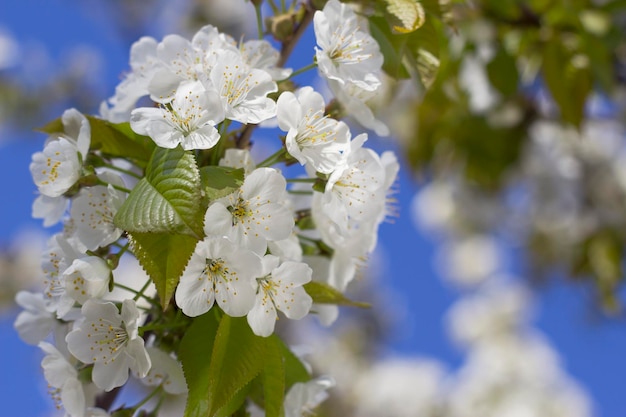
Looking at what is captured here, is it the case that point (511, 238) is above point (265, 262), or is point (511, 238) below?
below

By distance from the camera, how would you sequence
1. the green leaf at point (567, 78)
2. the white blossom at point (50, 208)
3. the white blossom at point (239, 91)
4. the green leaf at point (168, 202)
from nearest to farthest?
1. the green leaf at point (168, 202)
2. the white blossom at point (239, 91)
3. the white blossom at point (50, 208)
4. the green leaf at point (567, 78)

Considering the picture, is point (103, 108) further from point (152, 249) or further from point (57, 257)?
point (152, 249)

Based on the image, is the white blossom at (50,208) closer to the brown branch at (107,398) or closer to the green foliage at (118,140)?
the green foliage at (118,140)

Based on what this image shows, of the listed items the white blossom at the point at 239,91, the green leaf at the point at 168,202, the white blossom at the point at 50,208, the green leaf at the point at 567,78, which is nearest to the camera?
the green leaf at the point at 168,202

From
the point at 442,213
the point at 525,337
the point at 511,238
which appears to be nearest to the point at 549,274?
the point at 511,238

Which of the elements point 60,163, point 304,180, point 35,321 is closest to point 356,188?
point 304,180

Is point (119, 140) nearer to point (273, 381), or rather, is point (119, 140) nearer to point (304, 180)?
point (304, 180)

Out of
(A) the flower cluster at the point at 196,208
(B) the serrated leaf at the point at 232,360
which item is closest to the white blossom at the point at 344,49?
(A) the flower cluster at the point at 196,208
